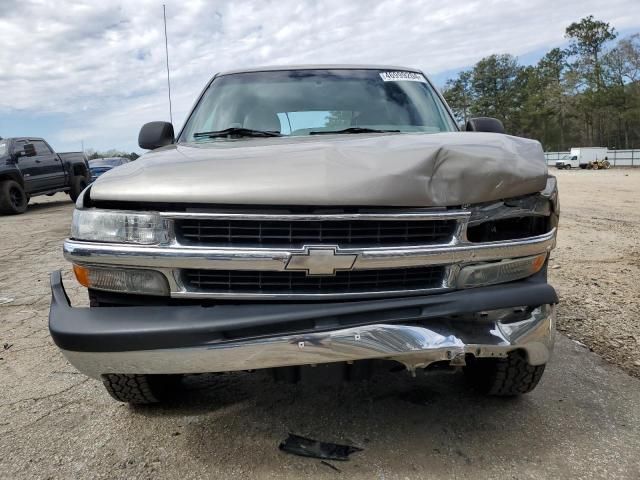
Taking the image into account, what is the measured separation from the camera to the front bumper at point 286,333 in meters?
1.86

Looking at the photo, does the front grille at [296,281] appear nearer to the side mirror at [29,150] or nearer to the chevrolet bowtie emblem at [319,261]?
the chevrolet bowtie emblem at [319,261]

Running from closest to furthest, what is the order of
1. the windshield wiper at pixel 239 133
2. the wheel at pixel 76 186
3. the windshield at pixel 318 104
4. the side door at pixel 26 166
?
the windshield wiper at pixel 239 133 < the windshield at pixel 318 104 < the side door at pixel 26 166 < the wheel at pixel 76 186

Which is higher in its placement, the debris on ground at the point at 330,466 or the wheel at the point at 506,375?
the wheel at the point at 506,375

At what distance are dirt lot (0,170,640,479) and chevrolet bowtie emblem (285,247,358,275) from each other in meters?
0.84

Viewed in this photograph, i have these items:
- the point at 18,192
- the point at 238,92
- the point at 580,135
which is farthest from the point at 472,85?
the point at 238,92

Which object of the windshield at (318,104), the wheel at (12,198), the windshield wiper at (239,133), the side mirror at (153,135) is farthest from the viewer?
the wheel at (12,198)

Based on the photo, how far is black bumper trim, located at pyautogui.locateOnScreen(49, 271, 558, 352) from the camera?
1860mm

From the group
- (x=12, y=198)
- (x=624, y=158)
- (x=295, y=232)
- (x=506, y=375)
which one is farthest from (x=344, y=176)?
(x=624, y=158)

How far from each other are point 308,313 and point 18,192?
13065 millimetres

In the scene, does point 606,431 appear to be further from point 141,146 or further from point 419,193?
point 141,146

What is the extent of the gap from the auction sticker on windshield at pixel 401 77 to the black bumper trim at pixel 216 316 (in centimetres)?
194

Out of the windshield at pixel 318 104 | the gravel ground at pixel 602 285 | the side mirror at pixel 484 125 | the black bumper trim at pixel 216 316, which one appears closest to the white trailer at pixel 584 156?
the gravel ground at pixel 602 285

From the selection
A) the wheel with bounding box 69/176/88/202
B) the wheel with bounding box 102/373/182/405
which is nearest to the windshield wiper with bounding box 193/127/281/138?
the wheel with bounding box 102/373/182/405

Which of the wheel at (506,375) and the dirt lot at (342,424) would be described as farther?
the wheel at (506,375)
